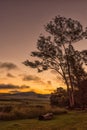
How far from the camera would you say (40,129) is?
20094 mm

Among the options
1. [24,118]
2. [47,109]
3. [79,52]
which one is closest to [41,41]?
[79,52]

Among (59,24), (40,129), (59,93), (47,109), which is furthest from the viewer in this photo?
(59,93)

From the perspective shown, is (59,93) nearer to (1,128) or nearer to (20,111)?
(20,111)

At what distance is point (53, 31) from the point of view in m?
48.9

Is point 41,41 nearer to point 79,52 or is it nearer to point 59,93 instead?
point 79,52

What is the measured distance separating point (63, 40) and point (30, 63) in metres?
7.65

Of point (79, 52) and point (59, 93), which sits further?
point (59, 93)

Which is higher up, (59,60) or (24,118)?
(59,60)

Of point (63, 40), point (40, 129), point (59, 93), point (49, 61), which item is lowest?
point (40, 129)

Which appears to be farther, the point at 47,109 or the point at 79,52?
the point at 79,52

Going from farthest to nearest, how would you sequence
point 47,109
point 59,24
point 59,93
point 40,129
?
1. point 59,93
2. point 59,24
3. point 47,109
4. point 40,129

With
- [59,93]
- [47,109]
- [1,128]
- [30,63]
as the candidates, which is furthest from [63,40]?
[1,128]

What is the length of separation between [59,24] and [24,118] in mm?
24251

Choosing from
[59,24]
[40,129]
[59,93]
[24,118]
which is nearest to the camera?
[40,129]
